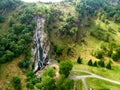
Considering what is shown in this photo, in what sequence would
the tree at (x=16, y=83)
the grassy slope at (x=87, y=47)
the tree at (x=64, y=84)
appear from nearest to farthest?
the tree at (x=64, y=84)
the tree at (x=16, y=83)
the grassy slope at (x=87, y=47)

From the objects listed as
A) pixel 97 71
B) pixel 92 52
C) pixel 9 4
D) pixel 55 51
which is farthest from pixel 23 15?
pixel 97 71

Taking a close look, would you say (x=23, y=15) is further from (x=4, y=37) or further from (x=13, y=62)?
(x=13, y=62)

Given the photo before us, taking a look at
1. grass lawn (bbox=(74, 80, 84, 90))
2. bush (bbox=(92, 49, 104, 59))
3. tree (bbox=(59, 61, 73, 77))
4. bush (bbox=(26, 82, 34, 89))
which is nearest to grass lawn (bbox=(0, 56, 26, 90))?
bush (bbox=(26, 82, 34, 89))

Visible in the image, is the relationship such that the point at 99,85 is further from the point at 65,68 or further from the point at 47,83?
the point at 47,83

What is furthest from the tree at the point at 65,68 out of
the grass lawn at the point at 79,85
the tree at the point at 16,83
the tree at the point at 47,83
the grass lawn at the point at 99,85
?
the tree at the point at 16,83

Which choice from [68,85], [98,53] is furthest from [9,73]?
[98,53]

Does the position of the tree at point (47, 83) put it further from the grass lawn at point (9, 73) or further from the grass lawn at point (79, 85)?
the grass lawn at point (9, 73)

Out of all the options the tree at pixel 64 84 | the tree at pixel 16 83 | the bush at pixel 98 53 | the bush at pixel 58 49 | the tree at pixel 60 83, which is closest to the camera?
the tree at pixel 64 84

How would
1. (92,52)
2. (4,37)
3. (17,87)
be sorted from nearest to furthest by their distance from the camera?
(17,87) < (4,37) < (92,52)
